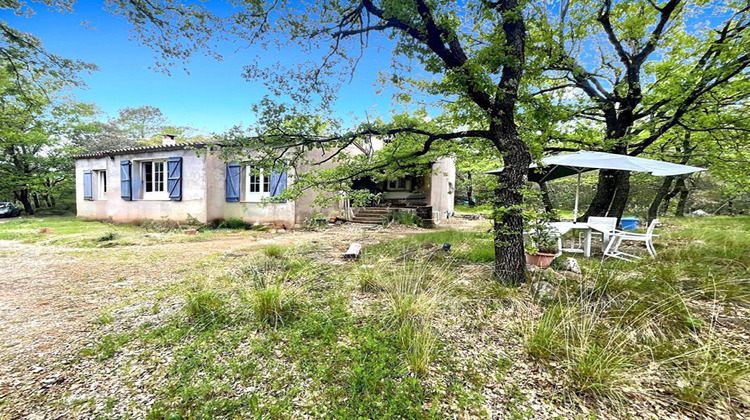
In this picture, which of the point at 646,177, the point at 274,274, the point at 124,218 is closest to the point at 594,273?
the point at 274,274

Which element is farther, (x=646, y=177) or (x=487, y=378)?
(x=646, y=177)

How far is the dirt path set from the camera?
2363mm

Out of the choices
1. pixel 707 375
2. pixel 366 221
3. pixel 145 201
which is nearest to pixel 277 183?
pixel 366 221

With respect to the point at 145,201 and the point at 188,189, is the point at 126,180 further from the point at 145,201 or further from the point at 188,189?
the point at 188,189

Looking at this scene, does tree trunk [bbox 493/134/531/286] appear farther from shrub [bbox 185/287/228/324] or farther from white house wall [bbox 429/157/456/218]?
white house wall [bbox 429/157/456/218]

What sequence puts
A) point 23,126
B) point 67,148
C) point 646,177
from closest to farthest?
point 646,177
point 23,126
point 67,148

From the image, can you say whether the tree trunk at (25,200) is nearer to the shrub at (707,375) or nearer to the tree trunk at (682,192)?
the shrub at (707,375)

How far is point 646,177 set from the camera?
8547 mm

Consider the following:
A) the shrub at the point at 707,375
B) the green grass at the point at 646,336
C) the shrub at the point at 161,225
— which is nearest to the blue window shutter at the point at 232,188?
the shrub at the point at 161,225

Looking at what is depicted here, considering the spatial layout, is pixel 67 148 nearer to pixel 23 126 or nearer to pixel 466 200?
pixel 23 126

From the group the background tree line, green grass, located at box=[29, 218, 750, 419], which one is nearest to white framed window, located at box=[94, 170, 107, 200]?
the background tree line

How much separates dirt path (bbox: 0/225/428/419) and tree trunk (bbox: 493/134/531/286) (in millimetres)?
3589

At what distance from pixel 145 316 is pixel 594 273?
5596 mm

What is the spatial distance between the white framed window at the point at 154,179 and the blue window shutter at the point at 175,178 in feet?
2.02
